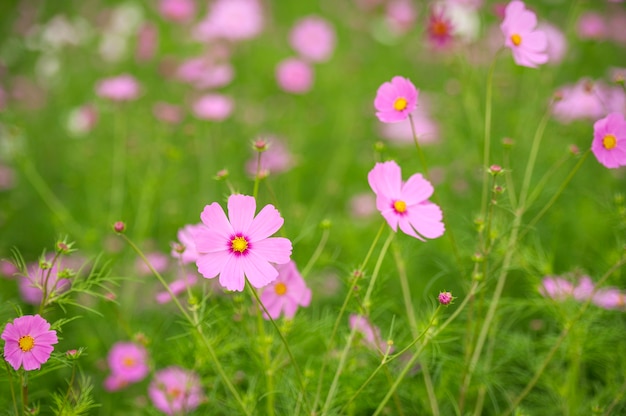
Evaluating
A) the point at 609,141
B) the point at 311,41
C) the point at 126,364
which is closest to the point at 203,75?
the point at 311,41

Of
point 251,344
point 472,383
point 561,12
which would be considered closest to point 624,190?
point 472,383

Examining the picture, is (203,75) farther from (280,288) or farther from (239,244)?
(239,244)

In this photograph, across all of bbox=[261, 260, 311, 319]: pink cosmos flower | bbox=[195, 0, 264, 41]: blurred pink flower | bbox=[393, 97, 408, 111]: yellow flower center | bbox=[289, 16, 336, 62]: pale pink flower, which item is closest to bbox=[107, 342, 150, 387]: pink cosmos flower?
bbox=[261, 260, 311, 319]: pink cosmos flower

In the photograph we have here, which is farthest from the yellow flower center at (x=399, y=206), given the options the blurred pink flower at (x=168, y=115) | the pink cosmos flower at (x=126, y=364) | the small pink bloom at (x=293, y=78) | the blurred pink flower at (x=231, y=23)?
the blurred pink flower at (x=231, y=23)

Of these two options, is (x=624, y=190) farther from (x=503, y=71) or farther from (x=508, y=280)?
(x=503, y=71)

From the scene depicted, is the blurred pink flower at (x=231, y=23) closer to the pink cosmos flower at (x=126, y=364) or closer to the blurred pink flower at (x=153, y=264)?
the blurred pink flower at (x=153, y=264)

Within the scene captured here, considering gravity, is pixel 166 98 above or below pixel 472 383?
above
